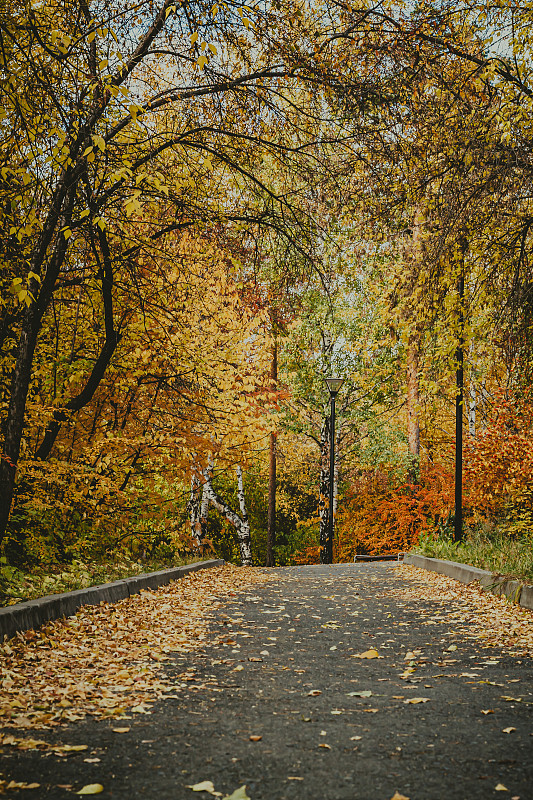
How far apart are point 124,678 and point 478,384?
19.9 meters

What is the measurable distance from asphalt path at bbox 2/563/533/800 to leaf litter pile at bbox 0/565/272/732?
0.20 metres

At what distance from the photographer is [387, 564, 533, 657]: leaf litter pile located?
624cm

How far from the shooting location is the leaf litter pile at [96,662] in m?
4.06

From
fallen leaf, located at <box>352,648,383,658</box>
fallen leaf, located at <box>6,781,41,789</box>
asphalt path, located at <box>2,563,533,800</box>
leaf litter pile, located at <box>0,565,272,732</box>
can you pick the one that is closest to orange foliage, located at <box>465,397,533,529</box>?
leaf litter pile, located at <box>0,565,272,732</box>

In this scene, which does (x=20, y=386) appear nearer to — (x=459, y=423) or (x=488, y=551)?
(x=488, y=551)

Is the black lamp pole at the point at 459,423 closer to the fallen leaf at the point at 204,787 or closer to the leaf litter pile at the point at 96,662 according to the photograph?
the leaf litter pile at the point at 96,662

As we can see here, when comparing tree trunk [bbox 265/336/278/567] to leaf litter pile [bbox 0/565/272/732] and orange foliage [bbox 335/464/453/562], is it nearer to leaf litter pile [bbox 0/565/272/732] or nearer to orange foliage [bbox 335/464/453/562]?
orange foliage [bbox 335/464/453/562]

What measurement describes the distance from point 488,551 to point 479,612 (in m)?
3.74

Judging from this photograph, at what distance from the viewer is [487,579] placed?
9.28 m

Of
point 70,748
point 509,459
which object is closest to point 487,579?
point 509,459

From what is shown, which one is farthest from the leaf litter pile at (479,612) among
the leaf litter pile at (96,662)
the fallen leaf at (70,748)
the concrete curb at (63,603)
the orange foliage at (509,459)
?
the fallen leaf at (70,748)

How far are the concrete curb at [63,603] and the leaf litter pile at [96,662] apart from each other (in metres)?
0.09

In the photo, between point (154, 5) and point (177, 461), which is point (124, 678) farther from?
point (177, 461)

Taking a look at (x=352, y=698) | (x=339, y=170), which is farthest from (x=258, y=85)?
(x=352, y=698)
